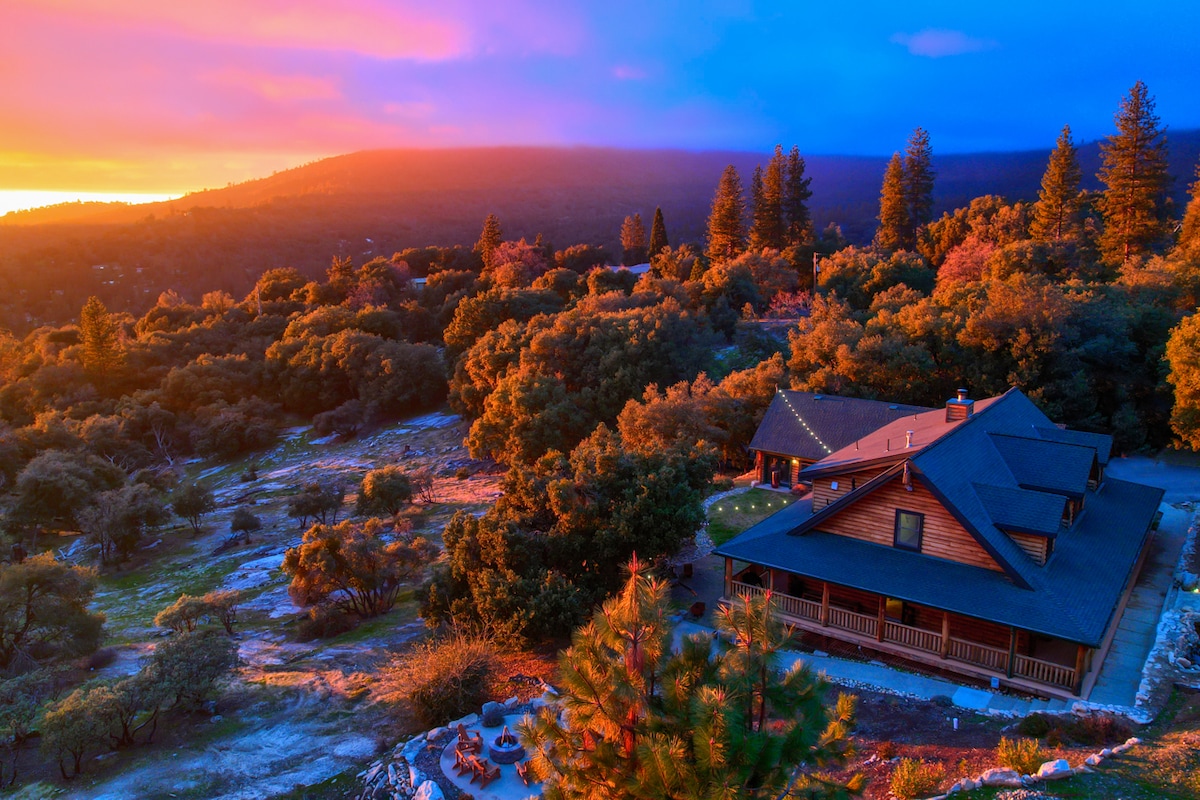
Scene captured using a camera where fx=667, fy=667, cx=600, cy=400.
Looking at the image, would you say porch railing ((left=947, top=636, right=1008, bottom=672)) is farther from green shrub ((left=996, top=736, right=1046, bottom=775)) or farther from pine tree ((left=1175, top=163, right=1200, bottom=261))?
pine tree ((left=1175, top=163, right=1200, bottom=261))

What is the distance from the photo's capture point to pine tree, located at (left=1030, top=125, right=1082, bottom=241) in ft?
152

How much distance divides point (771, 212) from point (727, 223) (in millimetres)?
4093

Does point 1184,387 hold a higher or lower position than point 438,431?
higher

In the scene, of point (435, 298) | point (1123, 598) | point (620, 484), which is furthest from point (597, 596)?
point (435, 298)

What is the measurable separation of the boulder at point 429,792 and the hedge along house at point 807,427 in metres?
15.5

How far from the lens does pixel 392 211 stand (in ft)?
433

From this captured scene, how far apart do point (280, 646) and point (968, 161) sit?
410ft

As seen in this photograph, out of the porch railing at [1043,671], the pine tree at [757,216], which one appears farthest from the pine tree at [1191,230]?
the porch railing at [1043,671]

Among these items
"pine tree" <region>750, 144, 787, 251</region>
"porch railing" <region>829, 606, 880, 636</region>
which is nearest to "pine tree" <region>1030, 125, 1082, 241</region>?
"pine tree" <region>750, 144, 787, 251</region>

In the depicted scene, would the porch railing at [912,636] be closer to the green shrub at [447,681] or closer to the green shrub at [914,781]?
the green shrub at [914,781]

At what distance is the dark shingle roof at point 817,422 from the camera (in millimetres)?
22547

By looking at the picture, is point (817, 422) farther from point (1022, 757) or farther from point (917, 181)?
point (917, 181)

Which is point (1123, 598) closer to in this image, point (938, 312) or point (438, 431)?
point (938, 312)

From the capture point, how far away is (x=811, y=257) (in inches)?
2202
